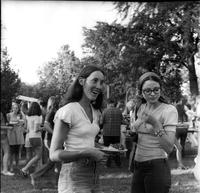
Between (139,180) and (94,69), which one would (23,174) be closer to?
(139,180)

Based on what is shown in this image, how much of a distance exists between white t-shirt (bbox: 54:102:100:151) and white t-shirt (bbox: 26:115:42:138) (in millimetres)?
1071

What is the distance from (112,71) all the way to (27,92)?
0.54 metres

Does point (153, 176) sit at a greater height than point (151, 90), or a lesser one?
lesser

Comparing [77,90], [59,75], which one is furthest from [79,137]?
[59,75]

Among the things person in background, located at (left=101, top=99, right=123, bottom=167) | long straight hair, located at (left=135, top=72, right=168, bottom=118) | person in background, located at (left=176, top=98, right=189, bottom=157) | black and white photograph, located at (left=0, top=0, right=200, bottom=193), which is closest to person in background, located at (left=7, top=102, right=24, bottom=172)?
black and white photograph, located at (left=0, top=0, right=200, bottom=193)

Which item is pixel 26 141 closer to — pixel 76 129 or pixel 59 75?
pixel 59 75

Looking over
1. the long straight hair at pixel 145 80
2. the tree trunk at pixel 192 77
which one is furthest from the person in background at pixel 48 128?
the tree trunk at pixel 192 77

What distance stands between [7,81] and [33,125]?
1.16 ft

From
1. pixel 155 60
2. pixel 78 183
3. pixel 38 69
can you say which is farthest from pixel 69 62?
pixel 78 183

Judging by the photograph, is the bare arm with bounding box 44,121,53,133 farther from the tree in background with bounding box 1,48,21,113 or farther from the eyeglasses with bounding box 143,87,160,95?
the eyeglasses with bounding box 143,87,160,95

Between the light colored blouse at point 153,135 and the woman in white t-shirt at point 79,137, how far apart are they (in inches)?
10.2

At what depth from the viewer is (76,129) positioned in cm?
116

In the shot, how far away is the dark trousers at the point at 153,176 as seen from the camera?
4.65ft

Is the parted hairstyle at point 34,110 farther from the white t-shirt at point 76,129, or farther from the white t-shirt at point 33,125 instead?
the white t-shirt at point 76,129
